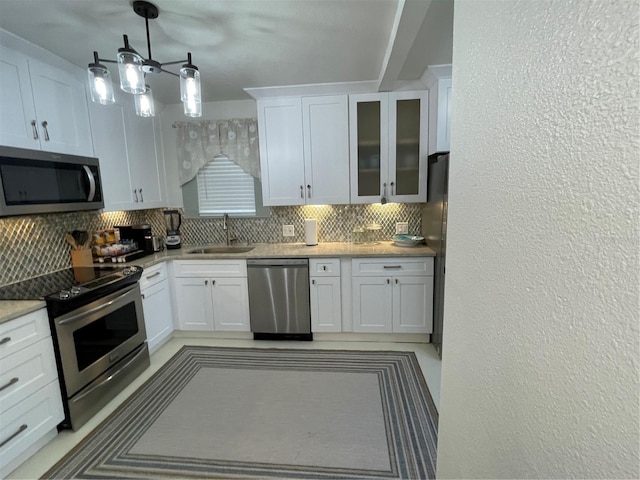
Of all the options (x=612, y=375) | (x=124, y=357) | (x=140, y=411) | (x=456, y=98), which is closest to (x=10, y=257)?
(x=124, y=357)

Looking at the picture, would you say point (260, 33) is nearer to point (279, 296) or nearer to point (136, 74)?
point (136, 74)

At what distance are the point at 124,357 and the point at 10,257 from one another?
1.06 metres

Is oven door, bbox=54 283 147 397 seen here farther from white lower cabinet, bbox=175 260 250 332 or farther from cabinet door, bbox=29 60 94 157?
cabinet door, bbox=29 60 94 157

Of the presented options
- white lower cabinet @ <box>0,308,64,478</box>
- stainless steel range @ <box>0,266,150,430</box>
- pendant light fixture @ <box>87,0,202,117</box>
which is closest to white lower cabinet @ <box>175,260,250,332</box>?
stainless steel range @ <box>0,266,150,430</box>

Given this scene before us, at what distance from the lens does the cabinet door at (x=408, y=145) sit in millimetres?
2770

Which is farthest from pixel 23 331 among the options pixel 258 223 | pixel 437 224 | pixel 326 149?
pixel 437 224

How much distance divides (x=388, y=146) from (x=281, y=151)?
41.6 inches

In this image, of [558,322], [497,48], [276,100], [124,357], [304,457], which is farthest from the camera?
[276,100]

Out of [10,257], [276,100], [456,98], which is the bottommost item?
[10,257]

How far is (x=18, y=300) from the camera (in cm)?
172

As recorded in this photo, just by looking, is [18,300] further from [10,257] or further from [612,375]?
[612,375]

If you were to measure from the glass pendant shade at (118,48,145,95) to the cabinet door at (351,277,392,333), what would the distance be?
2.13 metres

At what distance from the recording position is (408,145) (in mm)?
2836

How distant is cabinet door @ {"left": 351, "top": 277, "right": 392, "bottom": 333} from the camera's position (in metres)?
2.76
